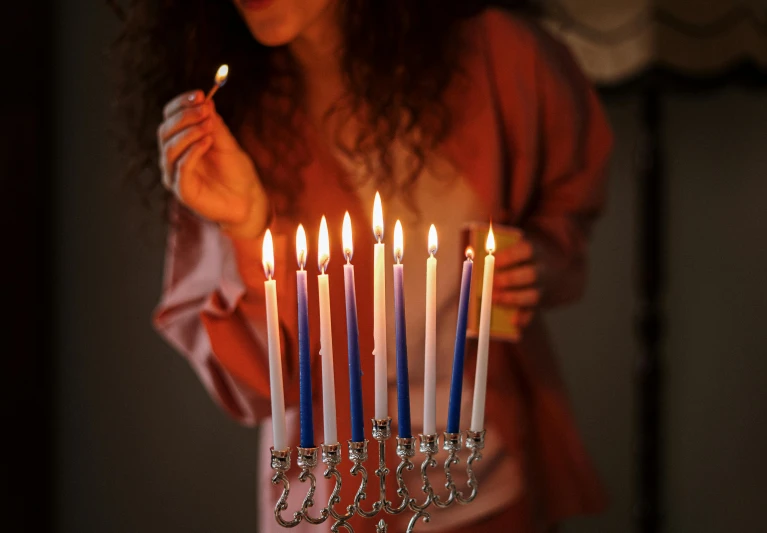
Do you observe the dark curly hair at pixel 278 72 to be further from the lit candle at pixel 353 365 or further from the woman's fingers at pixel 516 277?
the lit candle at pixel 353 365

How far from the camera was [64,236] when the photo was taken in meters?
0.85

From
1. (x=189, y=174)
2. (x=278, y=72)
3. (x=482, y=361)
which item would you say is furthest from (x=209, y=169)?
(x=482, y=361)

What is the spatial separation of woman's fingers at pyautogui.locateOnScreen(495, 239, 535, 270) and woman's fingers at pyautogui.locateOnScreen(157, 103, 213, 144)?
35 centimetres

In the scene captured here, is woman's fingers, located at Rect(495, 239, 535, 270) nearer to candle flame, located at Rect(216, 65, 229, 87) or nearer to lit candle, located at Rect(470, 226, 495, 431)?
lit candle, located at Rect(470, 226, 495, 431)

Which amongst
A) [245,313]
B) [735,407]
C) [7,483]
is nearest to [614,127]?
[735,407]

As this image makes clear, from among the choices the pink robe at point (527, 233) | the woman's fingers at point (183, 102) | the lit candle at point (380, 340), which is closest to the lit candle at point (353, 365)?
the lit candle at point (380, 340)

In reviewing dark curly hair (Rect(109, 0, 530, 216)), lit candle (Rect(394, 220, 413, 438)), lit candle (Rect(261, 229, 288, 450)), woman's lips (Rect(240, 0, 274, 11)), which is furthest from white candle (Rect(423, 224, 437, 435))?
woman's lips (Rect(240, 0, 274, 11))

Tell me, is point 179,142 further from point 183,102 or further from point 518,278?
point 518,278

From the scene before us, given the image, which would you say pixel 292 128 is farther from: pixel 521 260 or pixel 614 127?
pixel 614 127

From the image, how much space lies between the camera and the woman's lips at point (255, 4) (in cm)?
83

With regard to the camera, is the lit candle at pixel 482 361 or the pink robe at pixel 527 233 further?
the pink robe at pixel 527 233

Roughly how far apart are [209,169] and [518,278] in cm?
36

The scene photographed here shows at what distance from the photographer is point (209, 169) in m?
0.81

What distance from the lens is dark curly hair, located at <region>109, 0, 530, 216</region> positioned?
2.77ft
